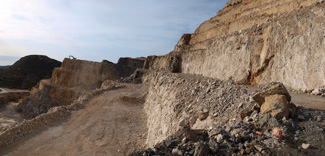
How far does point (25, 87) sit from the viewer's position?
50188mm

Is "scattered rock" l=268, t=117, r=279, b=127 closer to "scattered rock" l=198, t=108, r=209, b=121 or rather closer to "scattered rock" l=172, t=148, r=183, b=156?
"scattered rock" l=172, t=148, r=183, b=156

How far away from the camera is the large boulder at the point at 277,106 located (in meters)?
4.29

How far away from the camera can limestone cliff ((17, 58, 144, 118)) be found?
31.7 m

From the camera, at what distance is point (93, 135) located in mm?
11078

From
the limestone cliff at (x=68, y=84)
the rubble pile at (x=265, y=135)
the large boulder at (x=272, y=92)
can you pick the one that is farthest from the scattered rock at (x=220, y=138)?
the limestone cliff at (x=68, y=84)

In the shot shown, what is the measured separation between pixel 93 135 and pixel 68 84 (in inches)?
1025

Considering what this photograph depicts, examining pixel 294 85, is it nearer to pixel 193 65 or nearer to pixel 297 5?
pixel 297 5

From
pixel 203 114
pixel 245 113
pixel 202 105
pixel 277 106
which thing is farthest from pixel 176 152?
pixel 202 105

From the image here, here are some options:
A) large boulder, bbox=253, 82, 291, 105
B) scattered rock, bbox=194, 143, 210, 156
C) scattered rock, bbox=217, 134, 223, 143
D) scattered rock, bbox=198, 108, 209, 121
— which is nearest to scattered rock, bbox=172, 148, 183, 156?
scattered rock, bbox=194, 143, 210, 156

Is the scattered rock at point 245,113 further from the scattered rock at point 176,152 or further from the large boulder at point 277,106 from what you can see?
the scattered rock at point 176,152

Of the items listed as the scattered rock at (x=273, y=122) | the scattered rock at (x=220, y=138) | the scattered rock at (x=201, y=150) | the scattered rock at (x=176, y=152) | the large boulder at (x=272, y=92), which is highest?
the large boulder at (x=272, y=92)

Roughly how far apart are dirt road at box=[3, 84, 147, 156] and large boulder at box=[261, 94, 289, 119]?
6967 millimetres

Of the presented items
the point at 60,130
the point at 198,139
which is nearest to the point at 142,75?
the point at 60,130

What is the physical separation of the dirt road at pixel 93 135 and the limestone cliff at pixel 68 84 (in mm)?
18937
